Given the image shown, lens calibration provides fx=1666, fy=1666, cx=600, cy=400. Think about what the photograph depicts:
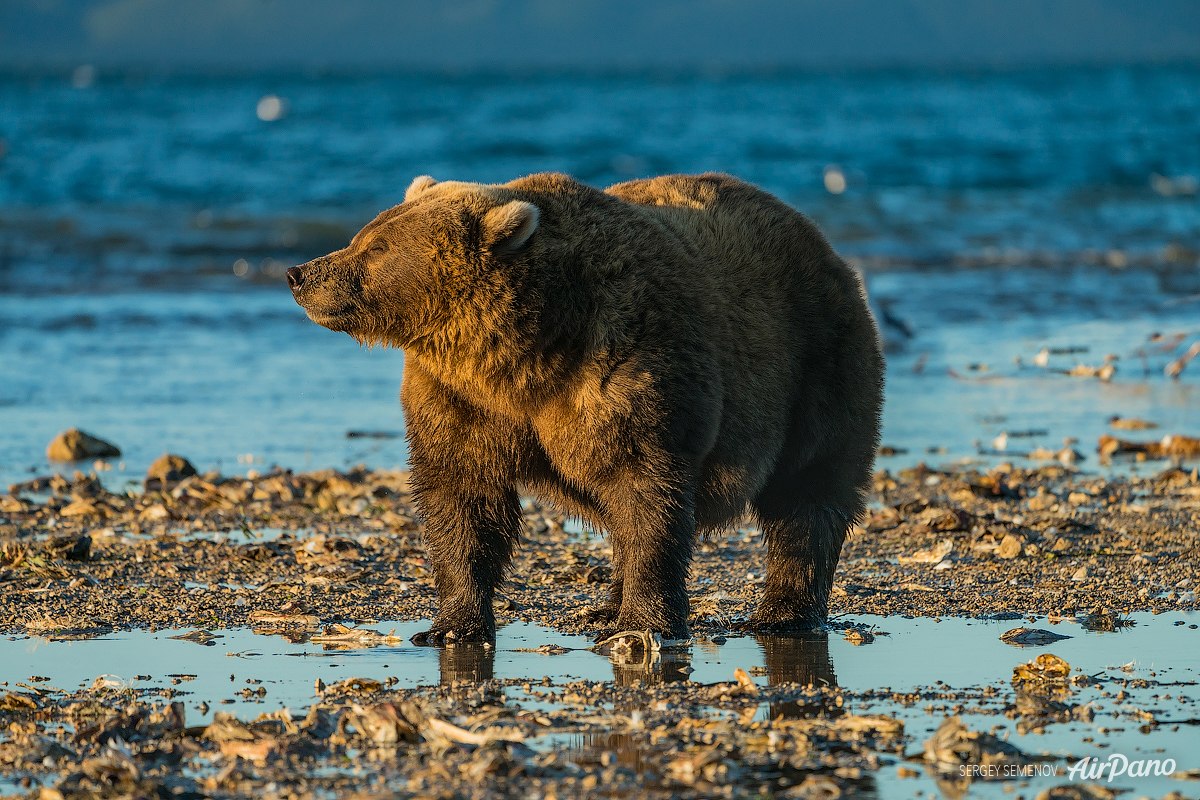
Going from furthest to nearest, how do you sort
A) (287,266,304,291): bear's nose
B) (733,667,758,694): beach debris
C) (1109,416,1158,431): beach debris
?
1. (1109,416,1158,431): beach debris
2. (287,266,304,291): bear's nose
3. (733,667,758,694): beach debris

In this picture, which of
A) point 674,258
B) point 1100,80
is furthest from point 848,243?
point 1100,80

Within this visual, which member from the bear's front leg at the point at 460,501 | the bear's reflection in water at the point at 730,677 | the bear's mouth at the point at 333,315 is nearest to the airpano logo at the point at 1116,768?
the bear's reflection in water at the point at 730,677

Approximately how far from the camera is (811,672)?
5547mm

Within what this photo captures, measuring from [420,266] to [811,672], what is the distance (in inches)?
75.4

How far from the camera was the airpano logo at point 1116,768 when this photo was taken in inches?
169

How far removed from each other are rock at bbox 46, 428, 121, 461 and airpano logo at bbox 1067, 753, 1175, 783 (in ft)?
23.6

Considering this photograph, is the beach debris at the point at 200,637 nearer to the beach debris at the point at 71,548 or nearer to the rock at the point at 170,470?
the beach debris at the point at 71,548

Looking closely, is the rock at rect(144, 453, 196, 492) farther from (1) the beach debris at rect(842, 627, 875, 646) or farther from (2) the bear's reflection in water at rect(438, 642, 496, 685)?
(1) the beach debris at rect(842, 627, 875, 646)

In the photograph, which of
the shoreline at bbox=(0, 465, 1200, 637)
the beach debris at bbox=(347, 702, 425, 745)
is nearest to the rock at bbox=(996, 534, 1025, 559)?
the shoreline at bbox=(0, 465, 1200, 637)

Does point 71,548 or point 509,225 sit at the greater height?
point 509,225

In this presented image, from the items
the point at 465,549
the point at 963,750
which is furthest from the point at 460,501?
the point at 963,750

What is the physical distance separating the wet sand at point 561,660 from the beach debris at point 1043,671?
1 cm

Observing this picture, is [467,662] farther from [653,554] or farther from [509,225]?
[509,225]

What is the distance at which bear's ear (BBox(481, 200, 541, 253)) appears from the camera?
559 cm
